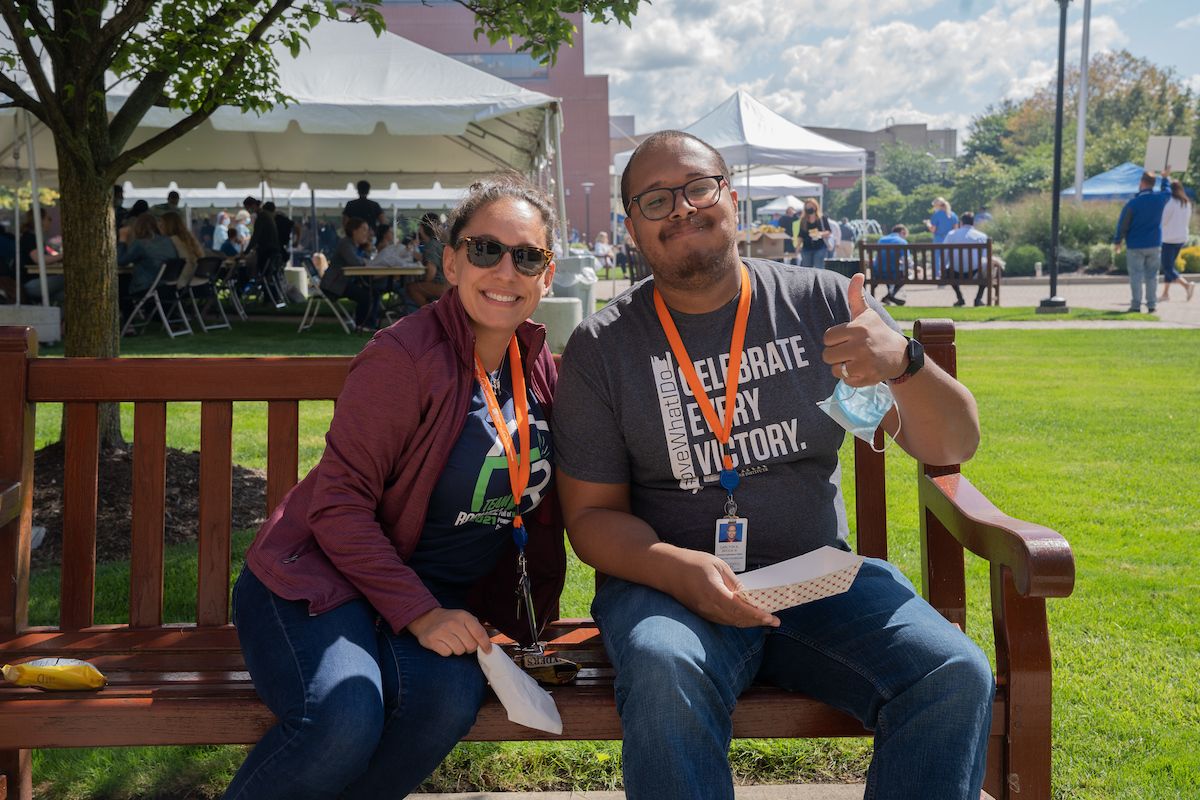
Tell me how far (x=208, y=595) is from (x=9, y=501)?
0.52m

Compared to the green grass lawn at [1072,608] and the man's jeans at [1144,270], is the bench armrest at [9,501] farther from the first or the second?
the man's jeans at [1144,270]

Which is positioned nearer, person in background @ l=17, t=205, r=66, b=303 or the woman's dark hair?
the woman's dark hair

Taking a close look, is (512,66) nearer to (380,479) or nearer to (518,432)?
(518,432)

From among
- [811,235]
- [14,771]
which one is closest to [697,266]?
[14,771]

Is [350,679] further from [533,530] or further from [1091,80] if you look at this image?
[1091,80]

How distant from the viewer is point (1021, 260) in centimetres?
2866

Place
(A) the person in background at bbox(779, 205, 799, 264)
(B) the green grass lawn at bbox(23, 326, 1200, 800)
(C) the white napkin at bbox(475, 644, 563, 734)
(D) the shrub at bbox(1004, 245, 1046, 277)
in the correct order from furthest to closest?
(D) the shrub at bbox(1004, 245, 1046, 277) < (A) the person in background at bbox(779, 205, 799, 264) < (B) the green grass lawn at bbox(23, 326, 1200, 800) < (C) the white napkin at bbox(475, 644, 563, 734)

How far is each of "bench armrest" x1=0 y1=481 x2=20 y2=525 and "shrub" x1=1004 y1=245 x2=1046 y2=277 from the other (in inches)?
1116

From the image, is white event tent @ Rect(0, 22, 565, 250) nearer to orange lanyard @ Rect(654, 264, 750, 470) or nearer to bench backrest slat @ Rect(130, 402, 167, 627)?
bench backrest slat @ Rect(130, 402, 167, 627)

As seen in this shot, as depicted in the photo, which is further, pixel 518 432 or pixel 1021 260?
pixel 1021 260

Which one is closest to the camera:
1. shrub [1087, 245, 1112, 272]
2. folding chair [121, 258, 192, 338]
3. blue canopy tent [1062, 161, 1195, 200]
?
folding chair [121, 258, 192, 338]

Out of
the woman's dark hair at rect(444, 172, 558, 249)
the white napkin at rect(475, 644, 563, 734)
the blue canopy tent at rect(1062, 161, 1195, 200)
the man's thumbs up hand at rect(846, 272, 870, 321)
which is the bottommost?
the white napkin at rect(475, 644, 563, 734)

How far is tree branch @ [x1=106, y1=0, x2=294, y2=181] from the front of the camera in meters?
5.17

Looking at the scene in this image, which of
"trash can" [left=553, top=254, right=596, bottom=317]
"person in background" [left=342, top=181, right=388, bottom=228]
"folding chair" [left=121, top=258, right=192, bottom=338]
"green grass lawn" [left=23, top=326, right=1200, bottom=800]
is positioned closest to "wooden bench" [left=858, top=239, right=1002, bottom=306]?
"trash can" [left=553, top=254, right=596, bottom=317]
